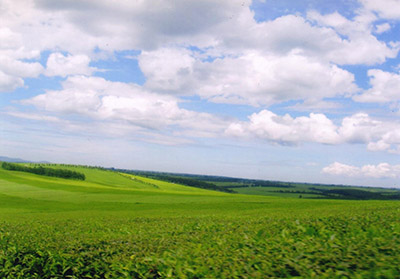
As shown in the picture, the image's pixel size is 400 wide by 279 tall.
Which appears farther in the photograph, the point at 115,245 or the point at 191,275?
the point at 115,245

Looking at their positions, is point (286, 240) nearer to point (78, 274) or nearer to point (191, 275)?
point (191, 275)

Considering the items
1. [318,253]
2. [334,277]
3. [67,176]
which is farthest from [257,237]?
[67,176]

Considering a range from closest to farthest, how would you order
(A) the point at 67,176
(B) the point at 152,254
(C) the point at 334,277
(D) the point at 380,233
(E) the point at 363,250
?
(C) the point at 334,277 → (E) the point at 363,250 → (D) the point at 380,233 → (B) the point at 152,254 → (A) the point at 67,176

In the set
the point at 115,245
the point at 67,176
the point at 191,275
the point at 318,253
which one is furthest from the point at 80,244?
the point at 67,176

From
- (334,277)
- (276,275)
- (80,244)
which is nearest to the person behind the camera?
(334,277)

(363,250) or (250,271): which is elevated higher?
(363,250)

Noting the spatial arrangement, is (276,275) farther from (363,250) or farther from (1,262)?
(1,262)

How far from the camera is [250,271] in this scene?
4.62 m

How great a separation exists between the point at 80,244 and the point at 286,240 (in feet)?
15.5

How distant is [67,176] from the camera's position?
11950cm

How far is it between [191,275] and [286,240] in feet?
6.80

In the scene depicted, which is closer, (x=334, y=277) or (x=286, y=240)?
(x=334, y=277)

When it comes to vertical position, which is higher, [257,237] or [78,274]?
[257,237]

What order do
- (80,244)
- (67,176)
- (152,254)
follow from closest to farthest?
(152,254)
(80,244)
(67,176)
